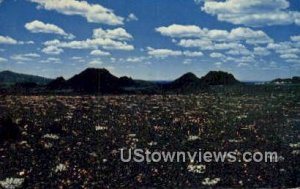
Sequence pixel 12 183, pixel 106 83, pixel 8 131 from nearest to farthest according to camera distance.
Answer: pixel 12 183 < pixel 8 131 < pixel 106 83

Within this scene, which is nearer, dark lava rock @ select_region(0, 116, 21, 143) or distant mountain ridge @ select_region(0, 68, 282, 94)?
dark lava rock @ select_region(0, 116, 21, 143)

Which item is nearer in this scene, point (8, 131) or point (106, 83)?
point (8, 131)

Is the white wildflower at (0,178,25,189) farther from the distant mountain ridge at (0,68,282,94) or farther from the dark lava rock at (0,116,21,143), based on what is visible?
the distant mountain ridge at (0,68,282,94)

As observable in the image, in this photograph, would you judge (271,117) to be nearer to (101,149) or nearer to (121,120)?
(121,120)

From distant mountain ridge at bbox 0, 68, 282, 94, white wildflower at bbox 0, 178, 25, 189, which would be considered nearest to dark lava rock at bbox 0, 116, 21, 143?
white wildflower at bbox 0, 178, 25, 189

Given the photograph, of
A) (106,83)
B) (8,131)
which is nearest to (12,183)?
(8,131)

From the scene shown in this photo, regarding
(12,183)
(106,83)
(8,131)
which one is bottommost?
(12,183)

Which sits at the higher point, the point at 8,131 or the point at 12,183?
the point at 8,131

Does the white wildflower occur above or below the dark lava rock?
below

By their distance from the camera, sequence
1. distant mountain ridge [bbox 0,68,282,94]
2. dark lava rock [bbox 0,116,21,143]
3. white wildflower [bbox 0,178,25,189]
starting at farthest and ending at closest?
distant mountain ridge [bbox 0,68,282,94]
dark lava rock [bbox 0,116,21,143]
white wildflower [bbox 0,178,25,189]

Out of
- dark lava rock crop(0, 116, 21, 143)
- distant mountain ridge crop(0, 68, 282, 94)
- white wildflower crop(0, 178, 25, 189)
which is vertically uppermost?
distant mountain ridge crop(0, 68, 282, 94)

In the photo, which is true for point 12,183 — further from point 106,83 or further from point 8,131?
point 106,83

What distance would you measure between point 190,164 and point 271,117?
53.6 feet

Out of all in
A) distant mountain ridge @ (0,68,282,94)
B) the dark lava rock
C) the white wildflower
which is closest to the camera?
the white wildflower
